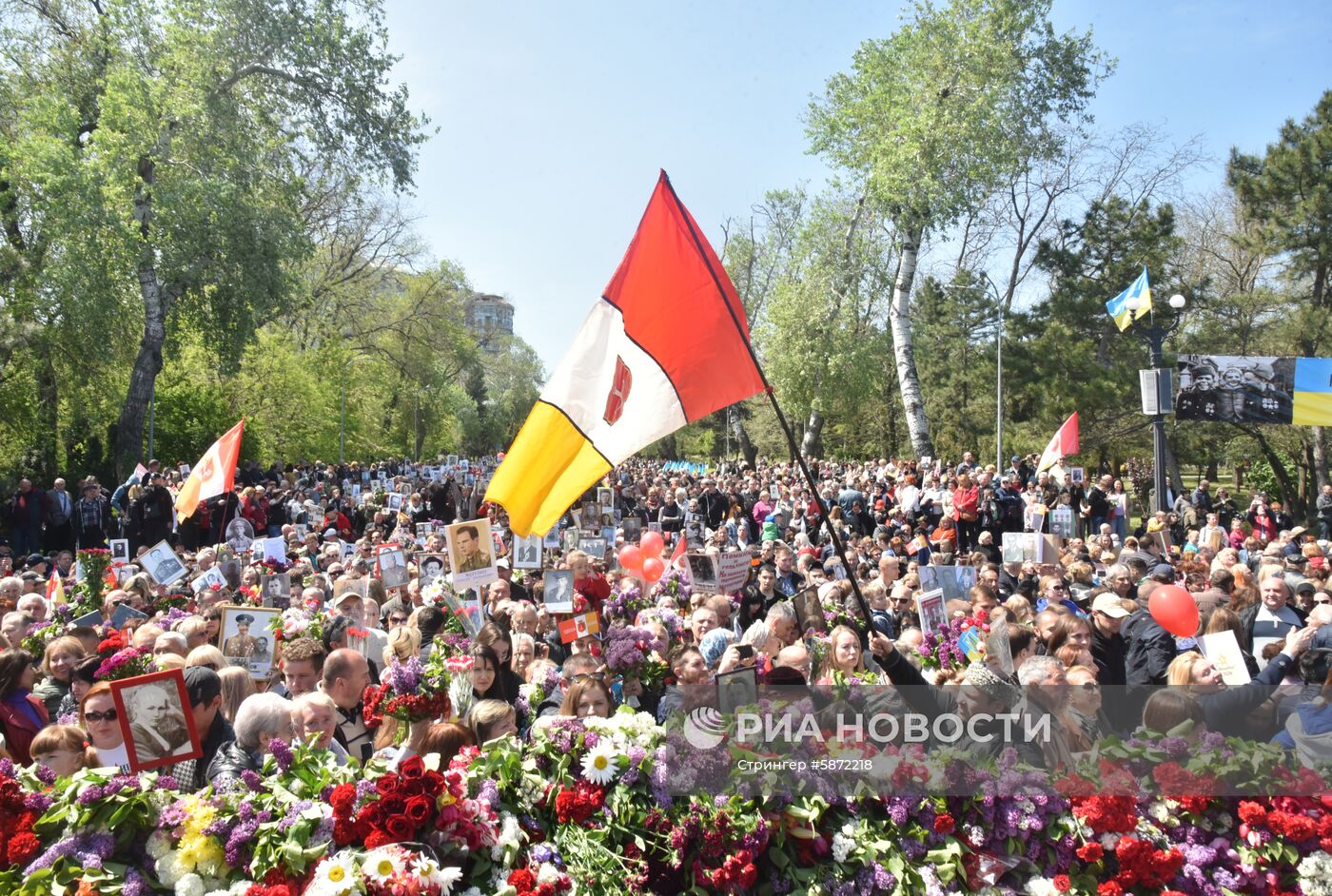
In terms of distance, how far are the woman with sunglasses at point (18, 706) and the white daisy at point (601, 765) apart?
10.6 feet

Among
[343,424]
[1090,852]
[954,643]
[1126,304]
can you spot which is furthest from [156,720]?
[343,424]

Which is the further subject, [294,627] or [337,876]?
[294,627]

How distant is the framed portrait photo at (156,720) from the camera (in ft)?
13.8

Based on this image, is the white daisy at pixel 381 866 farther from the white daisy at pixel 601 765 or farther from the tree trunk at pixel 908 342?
the tree trunk at pixel 908 342

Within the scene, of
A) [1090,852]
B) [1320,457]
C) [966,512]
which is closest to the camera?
[1090,852]

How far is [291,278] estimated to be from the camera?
2511 cm

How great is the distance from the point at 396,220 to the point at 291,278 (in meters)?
21.1

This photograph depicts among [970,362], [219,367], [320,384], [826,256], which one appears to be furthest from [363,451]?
[970,362]

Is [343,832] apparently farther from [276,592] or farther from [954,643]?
[276,592]

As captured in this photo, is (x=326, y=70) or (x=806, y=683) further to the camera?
(x=326, y=70)

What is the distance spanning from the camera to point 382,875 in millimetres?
3652

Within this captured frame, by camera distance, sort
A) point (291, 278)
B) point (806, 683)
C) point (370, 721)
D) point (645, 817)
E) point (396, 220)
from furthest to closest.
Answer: point (396, 220) < point (291, 278) < point (806, 683) < point (370, 721) < point (645, 817)

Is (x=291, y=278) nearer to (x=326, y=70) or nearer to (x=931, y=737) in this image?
(x=326, y=70)

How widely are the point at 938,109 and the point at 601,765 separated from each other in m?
25.4
